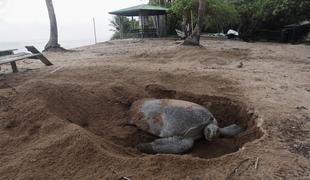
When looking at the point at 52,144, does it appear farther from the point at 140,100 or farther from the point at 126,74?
the point at 126,74

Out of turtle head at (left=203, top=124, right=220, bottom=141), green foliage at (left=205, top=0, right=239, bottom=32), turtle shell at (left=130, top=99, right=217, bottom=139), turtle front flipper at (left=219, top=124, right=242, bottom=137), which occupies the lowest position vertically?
turtle front flipper at (left=219, top=124, right=242, bottom=137)

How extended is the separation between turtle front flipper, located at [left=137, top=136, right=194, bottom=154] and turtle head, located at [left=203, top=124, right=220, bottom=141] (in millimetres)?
195

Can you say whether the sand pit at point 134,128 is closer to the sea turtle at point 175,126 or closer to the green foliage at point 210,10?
the sea turtle at point 175,126

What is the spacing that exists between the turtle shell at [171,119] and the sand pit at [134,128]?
14cm

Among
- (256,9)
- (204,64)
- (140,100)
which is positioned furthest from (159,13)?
(140,100)

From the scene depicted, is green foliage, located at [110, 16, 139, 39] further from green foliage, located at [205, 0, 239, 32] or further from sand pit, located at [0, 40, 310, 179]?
sand pit, located at [0, 40, 310, 179]

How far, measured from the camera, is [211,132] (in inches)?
109

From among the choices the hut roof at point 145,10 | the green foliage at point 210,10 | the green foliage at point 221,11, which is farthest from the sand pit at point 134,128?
the hut roof at point 145,10

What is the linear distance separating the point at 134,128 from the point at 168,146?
575mm

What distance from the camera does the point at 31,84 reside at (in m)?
3.33

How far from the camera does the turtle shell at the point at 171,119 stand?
2818mm

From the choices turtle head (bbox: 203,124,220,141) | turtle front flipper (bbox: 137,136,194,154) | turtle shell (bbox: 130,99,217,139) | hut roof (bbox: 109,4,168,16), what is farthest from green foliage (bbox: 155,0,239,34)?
turtle front flipper (bbox: 137,136,194,154)

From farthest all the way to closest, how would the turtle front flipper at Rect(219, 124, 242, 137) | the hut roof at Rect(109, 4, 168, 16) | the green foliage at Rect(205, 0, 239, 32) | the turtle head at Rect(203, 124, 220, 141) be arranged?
the hut roof at Rect(109, 4, 168, 16), the green foliage at Rect(205, 0, 239, 32), the turtle front flipper at Rect(219, 124, 242, 137), the turtle head at Rect(203, 124, 220, 141)

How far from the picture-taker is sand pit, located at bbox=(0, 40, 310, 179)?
77.9 inches
